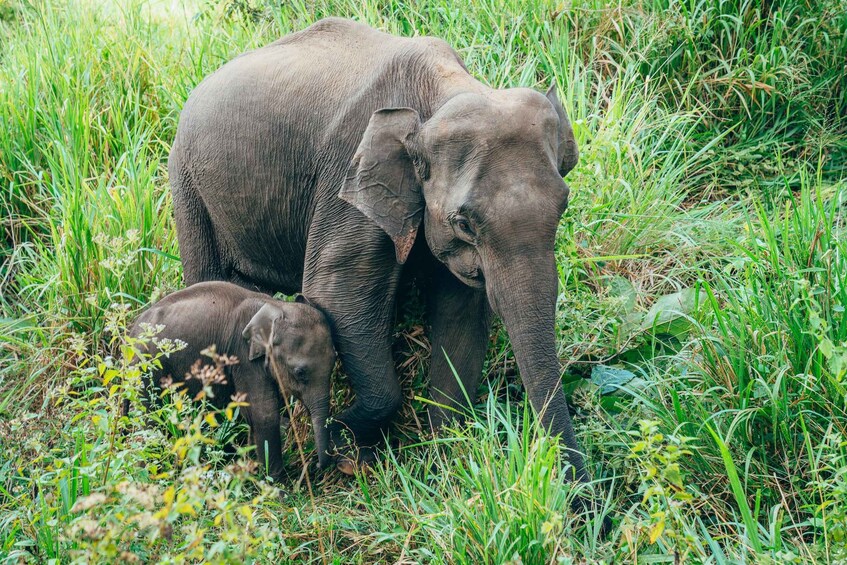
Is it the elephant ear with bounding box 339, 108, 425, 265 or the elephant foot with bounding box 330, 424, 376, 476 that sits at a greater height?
the elephant ear with bounding box 339, 108, 425, 265

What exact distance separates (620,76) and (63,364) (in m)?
3.83

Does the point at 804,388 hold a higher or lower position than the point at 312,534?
higher

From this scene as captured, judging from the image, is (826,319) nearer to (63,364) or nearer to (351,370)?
(351,370)

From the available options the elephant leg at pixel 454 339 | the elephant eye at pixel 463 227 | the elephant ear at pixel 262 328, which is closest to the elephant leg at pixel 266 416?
the elephant ear at pixel 262 328

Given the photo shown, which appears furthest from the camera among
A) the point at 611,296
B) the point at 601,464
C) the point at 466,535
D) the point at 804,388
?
the point at 611,296

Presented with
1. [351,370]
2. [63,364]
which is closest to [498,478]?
[351,370]

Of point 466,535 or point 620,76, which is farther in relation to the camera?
point 620,76

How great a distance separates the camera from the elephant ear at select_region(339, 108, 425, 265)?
4.35m

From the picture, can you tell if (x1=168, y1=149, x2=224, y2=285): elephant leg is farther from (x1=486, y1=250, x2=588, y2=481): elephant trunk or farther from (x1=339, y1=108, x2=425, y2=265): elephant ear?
(x1=486, y1=250, x2=588, y2=481): elephant trunk

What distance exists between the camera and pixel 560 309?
5.32 m

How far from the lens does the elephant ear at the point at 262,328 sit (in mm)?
4676

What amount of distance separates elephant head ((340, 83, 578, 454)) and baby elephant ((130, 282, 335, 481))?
0.60 meters

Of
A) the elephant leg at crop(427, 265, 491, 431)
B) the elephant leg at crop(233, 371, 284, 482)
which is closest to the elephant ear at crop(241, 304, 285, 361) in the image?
the elephant leg at crop(233, 371, 284, 482)

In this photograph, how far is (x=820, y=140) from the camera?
713 centimetres
